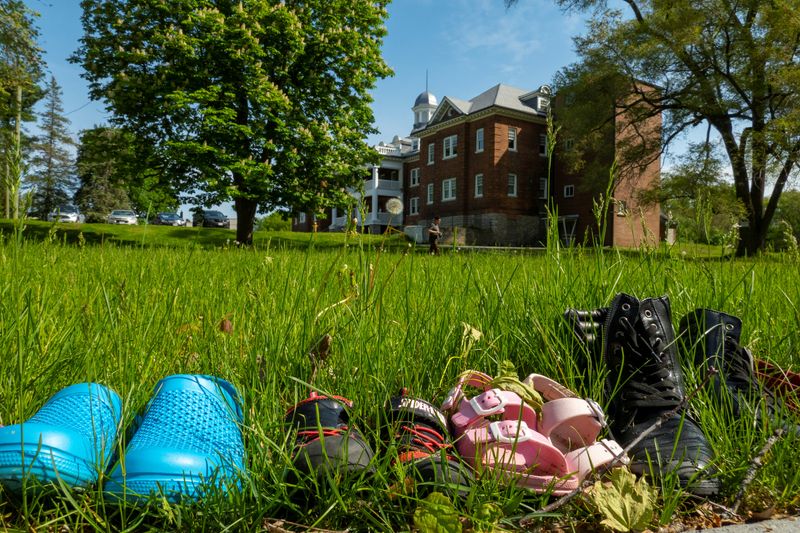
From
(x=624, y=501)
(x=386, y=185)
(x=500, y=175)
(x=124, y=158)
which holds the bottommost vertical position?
(x=624, y=501)

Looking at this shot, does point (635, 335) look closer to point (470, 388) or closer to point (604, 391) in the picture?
point (604, 391)

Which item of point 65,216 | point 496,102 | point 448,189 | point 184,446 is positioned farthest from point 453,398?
point 448,189

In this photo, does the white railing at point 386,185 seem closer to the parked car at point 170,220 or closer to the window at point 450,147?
the window at point 450,147

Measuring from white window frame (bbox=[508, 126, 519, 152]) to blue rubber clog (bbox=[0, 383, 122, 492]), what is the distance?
1598 inches

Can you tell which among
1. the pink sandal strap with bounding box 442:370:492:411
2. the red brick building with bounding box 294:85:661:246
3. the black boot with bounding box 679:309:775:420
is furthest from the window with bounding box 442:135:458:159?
the pink sandal strap with bounding box 442:370:492:411

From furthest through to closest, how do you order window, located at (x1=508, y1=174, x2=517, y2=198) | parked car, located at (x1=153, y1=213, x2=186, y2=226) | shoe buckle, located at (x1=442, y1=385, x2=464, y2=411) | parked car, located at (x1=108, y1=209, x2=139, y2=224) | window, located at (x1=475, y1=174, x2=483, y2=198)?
parked car, located at (x1=153, y1=213, x2=186, y2=226), parked car, located at (x1=108, y1=209, x2=139, y2=224), window, located at (x1=475, y1=174, x2=483, y2=198), window, located at (x1=508, y1=174, x2=517, y2=198), shoe buckle, located at (x1=442, y1=385, x2=464, y2=411)

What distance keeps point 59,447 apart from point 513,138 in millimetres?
41273

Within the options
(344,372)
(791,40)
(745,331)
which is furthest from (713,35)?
(344,372)

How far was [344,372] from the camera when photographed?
1.68m

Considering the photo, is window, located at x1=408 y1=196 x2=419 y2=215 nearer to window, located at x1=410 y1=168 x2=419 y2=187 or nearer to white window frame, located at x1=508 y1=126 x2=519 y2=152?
window, located at x1=410 y1=168 x2=419 y2=187

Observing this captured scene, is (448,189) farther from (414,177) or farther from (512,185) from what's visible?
(414,177)

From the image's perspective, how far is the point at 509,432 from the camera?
1.35 meters

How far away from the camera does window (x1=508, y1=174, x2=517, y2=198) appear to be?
39.2 metres

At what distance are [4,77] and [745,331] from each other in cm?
2354
